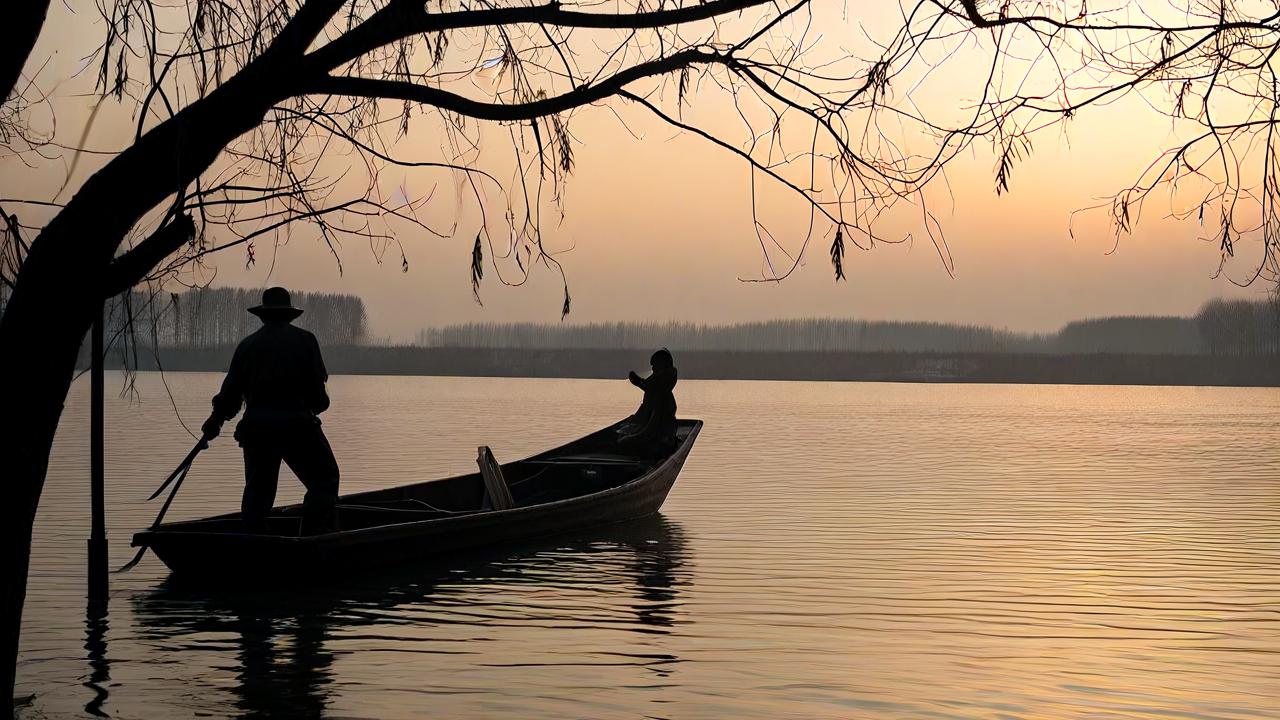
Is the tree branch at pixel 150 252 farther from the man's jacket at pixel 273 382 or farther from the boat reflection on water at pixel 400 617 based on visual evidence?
the man's jacket at pixel 273 382

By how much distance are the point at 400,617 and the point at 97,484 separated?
7.85 feet

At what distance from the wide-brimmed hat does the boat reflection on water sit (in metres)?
2.25

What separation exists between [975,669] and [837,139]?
12.9 ft

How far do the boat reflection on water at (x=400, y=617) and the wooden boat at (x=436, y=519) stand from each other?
280 millimetres

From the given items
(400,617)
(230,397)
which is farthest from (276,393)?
(400,617)

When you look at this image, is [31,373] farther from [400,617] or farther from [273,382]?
[400,617]

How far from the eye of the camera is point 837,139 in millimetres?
5762

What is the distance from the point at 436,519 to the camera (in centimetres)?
1191

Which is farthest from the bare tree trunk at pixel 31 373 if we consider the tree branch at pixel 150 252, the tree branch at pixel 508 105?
the tree branch at pixel 508 105

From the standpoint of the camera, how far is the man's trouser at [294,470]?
393 inches

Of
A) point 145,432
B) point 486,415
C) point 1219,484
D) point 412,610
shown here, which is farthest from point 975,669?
point 486,415

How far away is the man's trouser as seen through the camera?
32.8 feet

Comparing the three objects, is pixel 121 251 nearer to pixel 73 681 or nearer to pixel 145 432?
pixel 73 681

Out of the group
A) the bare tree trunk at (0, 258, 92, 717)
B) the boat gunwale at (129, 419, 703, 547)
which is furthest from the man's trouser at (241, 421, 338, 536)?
the bare tree trunk at (0, 258, 92, 717)
